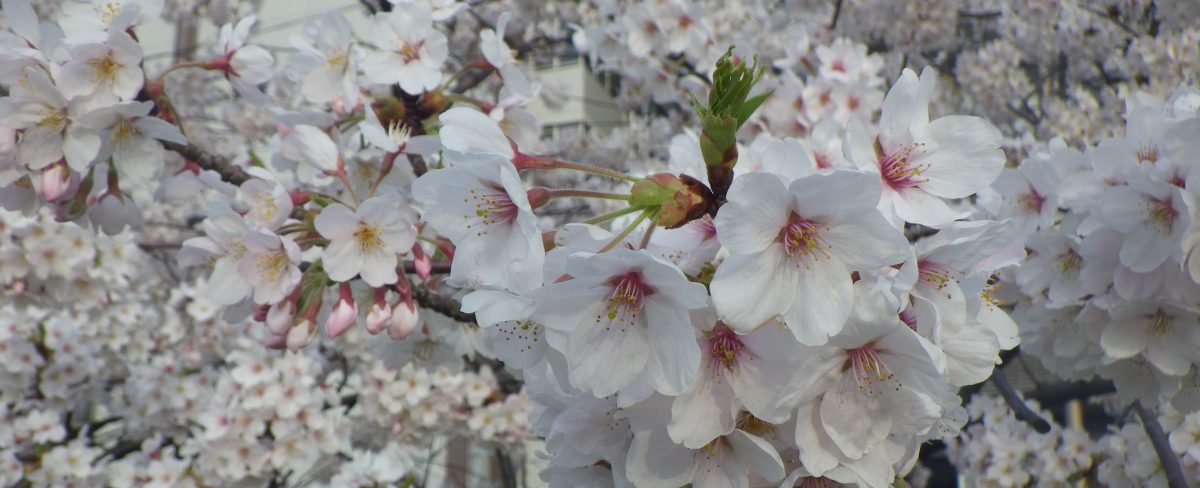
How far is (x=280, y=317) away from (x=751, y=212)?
3.33 ft

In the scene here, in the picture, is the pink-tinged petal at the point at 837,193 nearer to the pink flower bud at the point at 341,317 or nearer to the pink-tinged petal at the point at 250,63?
the pink flower bud at the point at 341,317

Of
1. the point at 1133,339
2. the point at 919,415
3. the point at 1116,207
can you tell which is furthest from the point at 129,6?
the point at 1133,339

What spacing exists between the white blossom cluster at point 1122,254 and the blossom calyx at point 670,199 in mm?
901

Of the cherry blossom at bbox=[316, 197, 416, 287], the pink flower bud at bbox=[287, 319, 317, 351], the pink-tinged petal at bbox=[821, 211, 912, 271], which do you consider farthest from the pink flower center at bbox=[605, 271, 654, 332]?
the pink flower bud at bbox=[287, 319, 317, 351]

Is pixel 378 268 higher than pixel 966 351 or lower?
lower

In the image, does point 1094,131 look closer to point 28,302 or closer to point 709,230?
point 709,230

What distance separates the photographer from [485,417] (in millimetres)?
3732

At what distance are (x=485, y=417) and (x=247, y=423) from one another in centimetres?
123

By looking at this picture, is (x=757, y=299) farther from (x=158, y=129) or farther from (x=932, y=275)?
(x=158, y=129)

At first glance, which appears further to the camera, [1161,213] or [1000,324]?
[1161,213]

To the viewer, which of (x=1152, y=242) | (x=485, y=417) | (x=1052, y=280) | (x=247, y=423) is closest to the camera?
(x=1152, y=242)

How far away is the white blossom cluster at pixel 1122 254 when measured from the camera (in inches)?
53.6

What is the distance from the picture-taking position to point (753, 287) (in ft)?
2.71

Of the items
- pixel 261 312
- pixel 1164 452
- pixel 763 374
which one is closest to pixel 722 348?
pixel 763 374
